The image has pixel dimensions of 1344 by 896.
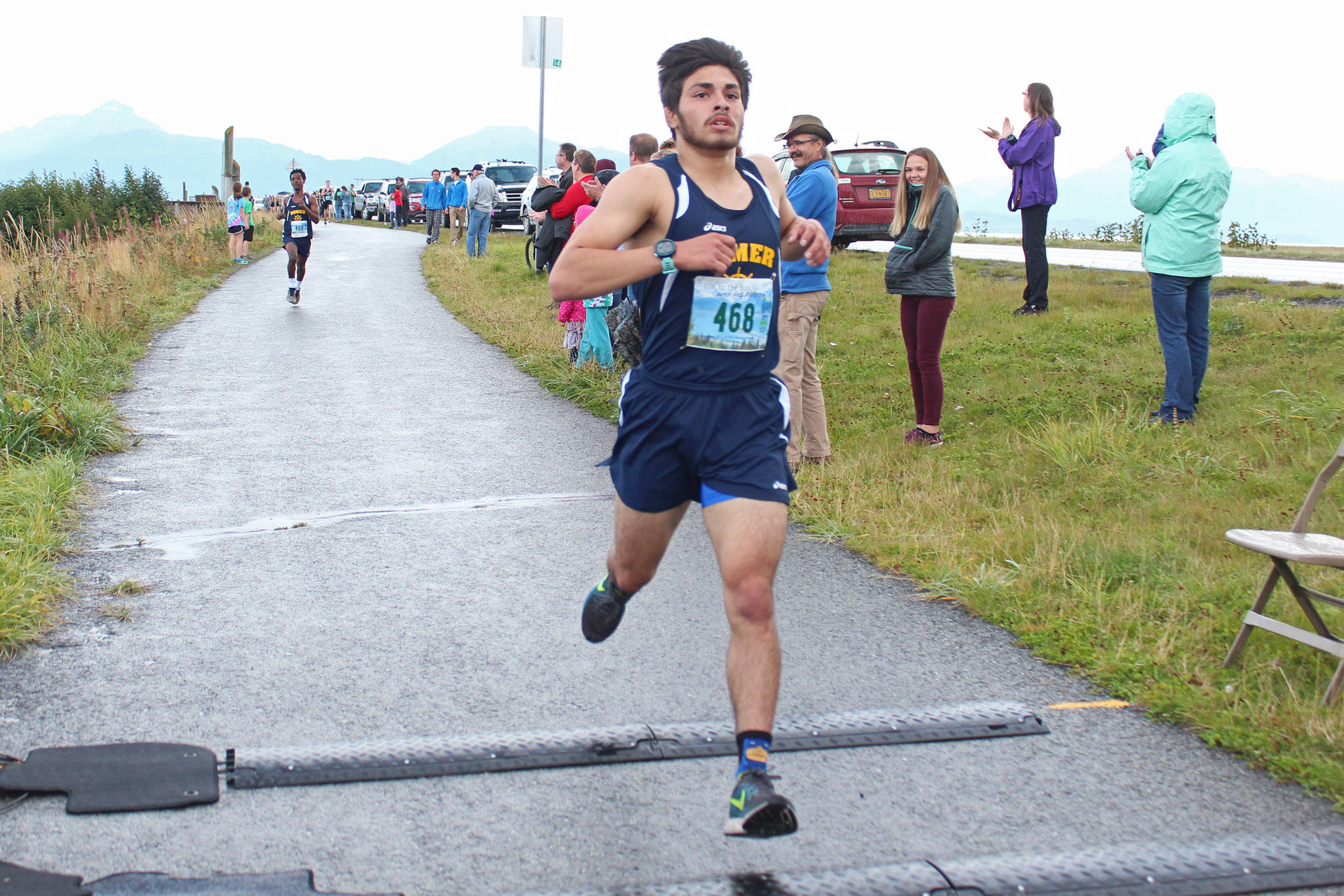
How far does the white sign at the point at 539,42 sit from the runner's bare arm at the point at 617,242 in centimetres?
1525

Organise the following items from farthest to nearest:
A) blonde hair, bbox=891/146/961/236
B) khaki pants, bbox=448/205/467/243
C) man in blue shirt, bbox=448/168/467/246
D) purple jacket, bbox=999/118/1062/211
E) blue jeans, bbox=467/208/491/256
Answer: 1. khaki pants, bbox=448/205/467/243
2. man in blue shirt, bbox=448/168/467/246
3. blue jeans, bbox=467/208/491/256
4. purple jacket, bbox=999/118/1062/211
5. blonde hair, bbox=891/146/961/236

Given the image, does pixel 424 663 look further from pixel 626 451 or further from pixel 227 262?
pixel 227 262

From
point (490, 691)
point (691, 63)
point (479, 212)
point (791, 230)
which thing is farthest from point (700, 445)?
point (479, 212)

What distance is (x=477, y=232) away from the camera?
23922 mm

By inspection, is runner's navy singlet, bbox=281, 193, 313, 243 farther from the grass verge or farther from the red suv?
the red suv

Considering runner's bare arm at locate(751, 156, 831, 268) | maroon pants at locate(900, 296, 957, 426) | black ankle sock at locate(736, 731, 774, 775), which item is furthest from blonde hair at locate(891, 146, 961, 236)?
black ankle sock at locate(736, 731, 774, 775)

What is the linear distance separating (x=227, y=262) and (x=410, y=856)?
915 inches

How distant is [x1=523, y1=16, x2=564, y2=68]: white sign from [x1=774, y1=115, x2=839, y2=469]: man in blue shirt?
1140cm

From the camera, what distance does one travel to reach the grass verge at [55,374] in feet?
16.4

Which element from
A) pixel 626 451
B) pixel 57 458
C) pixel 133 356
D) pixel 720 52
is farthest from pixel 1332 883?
pixel 133 356

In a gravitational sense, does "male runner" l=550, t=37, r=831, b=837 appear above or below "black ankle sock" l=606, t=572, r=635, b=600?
above

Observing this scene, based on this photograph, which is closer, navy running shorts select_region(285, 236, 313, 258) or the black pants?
the black pants

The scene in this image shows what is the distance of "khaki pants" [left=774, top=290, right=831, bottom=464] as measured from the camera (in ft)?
23.2

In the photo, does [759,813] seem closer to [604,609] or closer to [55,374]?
[604,609]
